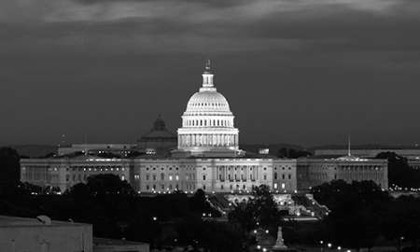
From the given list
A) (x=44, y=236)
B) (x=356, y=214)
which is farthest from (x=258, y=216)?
(x=44, y=236)

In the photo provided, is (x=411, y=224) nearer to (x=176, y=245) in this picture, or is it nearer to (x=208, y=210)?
(x=176, y=245)

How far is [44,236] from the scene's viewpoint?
77812 millimetres

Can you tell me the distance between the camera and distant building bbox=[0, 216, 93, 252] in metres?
77.1

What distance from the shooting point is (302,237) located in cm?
12612

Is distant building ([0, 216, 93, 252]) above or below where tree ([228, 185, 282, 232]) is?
below

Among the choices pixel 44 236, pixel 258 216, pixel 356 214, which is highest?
pixel 356 214

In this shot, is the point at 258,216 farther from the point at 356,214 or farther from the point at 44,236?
the point at 44,236

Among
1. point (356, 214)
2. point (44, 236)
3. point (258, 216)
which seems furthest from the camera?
point (258, 216)

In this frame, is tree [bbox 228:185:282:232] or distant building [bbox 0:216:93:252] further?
tree [bbox 228:185:282:232]

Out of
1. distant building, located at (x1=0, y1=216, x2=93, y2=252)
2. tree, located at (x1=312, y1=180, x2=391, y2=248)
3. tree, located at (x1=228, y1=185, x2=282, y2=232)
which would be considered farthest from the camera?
tree, located at (x1=228, y1=185, x2=282, y2=232)

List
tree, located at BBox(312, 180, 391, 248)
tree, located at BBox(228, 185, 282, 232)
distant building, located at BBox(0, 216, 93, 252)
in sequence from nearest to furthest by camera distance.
A: 1. distant building, located at BBox(0, 216, 93, 252)
2. tree, located at BBox(312, 180, 391, 248)
3. tree, located at BBox(228, 185, 282, 232)

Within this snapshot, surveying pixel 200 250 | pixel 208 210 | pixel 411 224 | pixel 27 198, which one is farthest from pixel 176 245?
pixel 208 210

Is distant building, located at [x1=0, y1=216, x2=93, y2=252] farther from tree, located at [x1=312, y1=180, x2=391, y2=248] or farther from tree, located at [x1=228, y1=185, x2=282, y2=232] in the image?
tree, located at [x1=228, y1=185, x2=282, y2=232]

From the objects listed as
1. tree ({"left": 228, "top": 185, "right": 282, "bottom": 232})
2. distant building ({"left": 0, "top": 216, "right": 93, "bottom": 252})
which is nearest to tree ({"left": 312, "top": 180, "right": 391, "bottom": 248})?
tree ({"left": 228, "top": 185, "right": 282, "bottom": 232})
